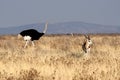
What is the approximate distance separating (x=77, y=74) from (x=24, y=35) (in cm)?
1691

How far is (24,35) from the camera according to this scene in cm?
2922

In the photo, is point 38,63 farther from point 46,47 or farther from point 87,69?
point 46,47

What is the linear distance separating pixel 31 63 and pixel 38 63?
252 millimetres

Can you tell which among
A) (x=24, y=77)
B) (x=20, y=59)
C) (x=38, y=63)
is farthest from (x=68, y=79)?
(x=20, y=59)

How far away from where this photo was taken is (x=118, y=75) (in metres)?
12.4

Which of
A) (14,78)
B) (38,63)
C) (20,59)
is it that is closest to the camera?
(14,78)

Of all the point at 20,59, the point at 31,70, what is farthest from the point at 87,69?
the point at 20,59

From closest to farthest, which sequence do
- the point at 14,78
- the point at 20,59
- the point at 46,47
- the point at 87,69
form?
the point at 14,78
the point at 87,69
the point at 20,59
the point at 46,47

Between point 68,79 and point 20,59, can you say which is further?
point 20,59

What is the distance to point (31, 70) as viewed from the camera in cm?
1280

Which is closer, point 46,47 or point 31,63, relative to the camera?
point 31,63

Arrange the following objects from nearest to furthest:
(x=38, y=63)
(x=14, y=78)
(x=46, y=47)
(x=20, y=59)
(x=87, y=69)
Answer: (x=14, y=78)
(x=87, y=69)
(x=38, y=63)
(x=20, y=59)
(x=46, y=47)

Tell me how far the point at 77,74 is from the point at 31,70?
1.25 meters

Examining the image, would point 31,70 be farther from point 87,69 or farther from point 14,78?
point 87,69
